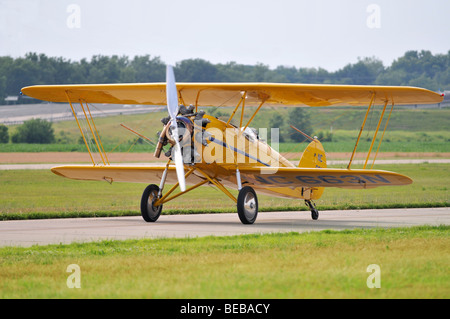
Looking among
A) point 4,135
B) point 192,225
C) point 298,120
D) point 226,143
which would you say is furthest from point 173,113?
point 4,135

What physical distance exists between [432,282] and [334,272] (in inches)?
43.4

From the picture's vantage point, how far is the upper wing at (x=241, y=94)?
1512cm

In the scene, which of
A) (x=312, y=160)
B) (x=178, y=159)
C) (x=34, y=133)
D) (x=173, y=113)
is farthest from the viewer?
(x=34, y=133)

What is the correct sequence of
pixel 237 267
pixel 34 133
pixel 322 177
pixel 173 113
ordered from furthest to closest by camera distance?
1. pixel 34 133
2. pixel 322 177
3. pixel 173 113
4. pixel 237 267

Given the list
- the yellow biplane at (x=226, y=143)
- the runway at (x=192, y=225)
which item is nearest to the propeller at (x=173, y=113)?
the yellow biplane at (x=226, y=143)

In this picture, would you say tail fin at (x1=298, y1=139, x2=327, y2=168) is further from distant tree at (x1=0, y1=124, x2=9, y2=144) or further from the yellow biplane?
distant tree at (x1=0, y1=124, x2=9, y2=144)

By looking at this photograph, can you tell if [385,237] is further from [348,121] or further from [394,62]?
[394,62]

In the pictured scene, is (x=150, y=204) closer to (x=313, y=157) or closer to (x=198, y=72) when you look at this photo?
(x=313, y=157)

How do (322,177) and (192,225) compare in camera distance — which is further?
(322,177)

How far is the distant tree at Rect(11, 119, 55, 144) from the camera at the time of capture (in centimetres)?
7075

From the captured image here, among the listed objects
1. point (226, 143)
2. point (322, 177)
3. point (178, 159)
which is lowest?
point (322, 177)

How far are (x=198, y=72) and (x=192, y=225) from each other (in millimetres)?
109945

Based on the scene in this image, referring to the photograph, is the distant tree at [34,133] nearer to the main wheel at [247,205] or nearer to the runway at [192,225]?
the runway at [192,225]

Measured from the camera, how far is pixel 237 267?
28.4ft
